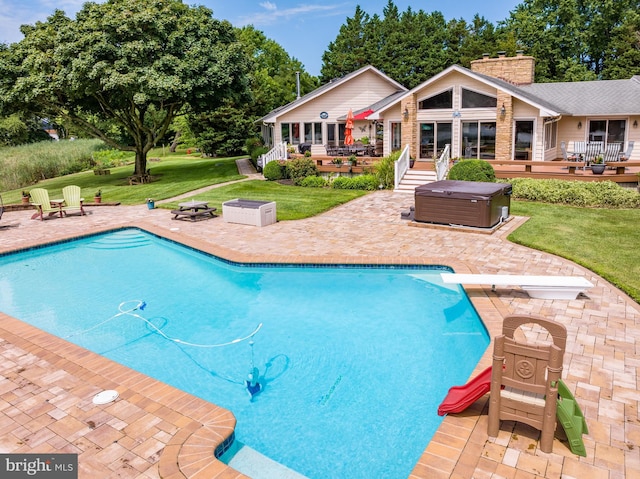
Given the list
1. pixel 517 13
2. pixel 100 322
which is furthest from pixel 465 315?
pixel 517 13

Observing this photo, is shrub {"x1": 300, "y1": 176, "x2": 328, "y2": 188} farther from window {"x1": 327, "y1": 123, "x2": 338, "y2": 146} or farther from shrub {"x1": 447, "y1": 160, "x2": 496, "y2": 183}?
window {"x1": 327, "y1": 123, "x2": 338, "y2": 146}

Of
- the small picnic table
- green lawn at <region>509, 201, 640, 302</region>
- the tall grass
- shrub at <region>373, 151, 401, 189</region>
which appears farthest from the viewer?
the tall grass

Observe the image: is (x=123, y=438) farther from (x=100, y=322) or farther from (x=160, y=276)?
(x=160, y=276)

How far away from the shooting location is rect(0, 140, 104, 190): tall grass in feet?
103

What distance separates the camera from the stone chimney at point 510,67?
29.9 meters

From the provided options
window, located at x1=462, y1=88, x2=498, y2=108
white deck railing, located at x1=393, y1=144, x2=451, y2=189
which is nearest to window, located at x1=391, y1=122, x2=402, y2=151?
window, located at x1=462, y1=88, x2=498, y2=108

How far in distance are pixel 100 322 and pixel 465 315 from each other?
7187mm

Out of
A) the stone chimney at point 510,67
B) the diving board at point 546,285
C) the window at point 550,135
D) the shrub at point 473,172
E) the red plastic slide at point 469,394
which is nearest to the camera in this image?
the red plastic slide at point 469,394

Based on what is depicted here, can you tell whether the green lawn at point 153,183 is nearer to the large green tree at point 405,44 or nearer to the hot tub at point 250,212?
the hot tub at point 250,212

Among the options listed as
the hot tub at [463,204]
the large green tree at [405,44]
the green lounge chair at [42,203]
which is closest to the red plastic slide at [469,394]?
the hot tub at [463,204]

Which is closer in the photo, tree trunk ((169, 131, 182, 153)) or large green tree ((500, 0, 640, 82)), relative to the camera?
large green tree ((500, 0, 640, 82))

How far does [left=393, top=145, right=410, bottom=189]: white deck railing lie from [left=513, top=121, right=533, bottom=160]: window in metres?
5.18

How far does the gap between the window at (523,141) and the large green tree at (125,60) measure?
13961mm

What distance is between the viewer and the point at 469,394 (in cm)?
588
